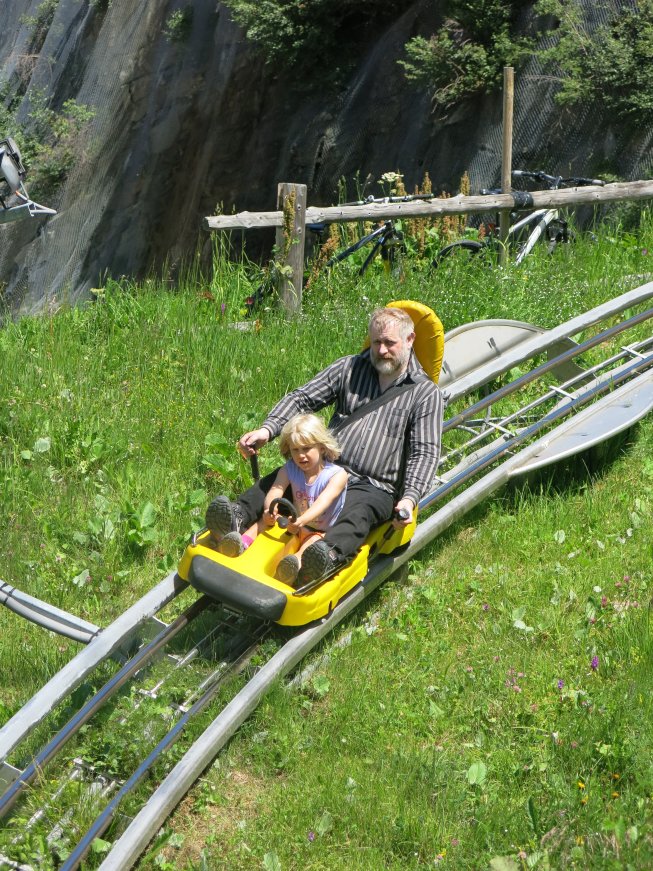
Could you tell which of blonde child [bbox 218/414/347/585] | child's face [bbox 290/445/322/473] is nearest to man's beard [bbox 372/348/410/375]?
blonde child [bbox 218/414/347/585]

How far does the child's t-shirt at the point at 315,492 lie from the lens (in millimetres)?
4730

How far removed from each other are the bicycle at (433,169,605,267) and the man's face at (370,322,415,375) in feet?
13.2

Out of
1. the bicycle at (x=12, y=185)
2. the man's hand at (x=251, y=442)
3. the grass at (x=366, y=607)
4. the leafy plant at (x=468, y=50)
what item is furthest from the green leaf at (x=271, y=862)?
the leafy plant at (x=468, y=50)

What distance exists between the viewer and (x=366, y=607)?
5.12 m

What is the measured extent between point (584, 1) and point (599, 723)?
12.8 m

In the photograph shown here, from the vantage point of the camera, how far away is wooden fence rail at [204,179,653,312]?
817 cm

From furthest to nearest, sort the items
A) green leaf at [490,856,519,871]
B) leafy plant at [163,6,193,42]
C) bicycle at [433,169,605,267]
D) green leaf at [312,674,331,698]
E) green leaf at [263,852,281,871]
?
leafy plant at [163,6,193,42] → bicycle at [433,169,605,267] → green leaf at [312,674,331,698] → green leaf at [263,852,281,871] → green leaf at [490,856,519,871]

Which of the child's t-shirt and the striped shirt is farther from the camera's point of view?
the striped shirt

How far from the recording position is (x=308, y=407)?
5434mm

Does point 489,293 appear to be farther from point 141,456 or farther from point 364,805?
point 364,805

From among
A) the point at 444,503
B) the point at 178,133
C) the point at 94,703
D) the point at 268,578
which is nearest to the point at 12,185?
the point at 444,503

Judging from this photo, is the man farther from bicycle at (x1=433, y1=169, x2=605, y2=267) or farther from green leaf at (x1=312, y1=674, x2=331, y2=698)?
bicycle at (x1=433, y1=169, x2=605, y2=267)

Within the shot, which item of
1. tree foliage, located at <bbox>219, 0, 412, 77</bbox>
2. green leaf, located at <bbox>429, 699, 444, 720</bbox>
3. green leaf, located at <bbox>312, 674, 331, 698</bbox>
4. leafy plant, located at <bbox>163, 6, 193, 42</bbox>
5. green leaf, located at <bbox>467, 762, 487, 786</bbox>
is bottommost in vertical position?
green leaf, located at <bbox>467, 762, 487, 786</bbox>

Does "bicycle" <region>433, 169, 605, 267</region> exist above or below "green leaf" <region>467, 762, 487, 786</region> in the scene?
above
